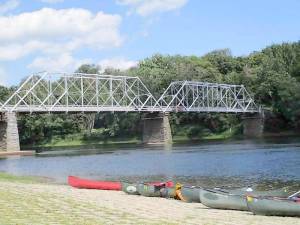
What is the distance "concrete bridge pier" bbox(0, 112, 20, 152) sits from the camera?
113000 millimetres

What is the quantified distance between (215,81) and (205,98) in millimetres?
9138

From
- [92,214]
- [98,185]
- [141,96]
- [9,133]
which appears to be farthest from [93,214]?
[141,96]

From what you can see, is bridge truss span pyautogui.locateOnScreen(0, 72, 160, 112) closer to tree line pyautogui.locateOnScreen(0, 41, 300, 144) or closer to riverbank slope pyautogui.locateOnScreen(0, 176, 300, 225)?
tree line pyautogui.locateOnScreen(0, 41, 300, 144)

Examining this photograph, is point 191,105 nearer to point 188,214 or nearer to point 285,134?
point 285,134

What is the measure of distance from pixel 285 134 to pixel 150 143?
1382 inches

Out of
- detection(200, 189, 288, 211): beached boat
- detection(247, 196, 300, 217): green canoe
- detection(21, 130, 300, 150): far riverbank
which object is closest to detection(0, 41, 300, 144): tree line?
detection(21, 130, 300, 150): far riverbank

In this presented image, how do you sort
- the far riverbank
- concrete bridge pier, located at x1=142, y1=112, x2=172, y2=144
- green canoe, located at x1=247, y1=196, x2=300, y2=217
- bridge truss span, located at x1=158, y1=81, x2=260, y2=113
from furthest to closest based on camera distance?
bridge truss span, located at x1=158, y1=81, x2=260, y2=113, the far riverbank, concrete bridge pier, located at x1=142, y1=112, x2=172, y2=144, green canoe, located at x1=247, y1=196, x2=300, y2=217

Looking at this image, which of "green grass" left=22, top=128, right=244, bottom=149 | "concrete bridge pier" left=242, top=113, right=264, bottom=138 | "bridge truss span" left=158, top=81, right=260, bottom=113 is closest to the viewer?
"green grass" left=22, top=128, right=244, bottom=149

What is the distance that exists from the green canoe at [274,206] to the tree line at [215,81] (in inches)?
4613

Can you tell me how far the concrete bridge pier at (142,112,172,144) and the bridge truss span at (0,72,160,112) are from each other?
3.03 m

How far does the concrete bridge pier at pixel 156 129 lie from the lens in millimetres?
138375

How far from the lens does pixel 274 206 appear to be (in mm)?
21625

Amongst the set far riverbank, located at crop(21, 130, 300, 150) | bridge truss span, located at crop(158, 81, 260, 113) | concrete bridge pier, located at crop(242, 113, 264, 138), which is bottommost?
far riverbank, located at crop(21, 130, 300, 150)

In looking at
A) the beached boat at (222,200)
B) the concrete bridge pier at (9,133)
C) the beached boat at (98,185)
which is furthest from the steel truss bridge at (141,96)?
the beached boat at (222,200)
